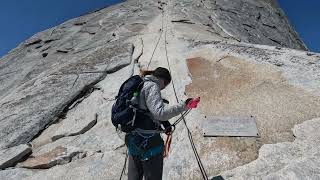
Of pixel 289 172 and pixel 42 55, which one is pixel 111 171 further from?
pixel 42 55

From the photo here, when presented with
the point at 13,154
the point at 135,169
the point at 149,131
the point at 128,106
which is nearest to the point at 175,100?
the point at 13,154

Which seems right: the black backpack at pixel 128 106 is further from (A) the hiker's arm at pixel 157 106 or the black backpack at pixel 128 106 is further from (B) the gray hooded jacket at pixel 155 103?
(A) the hiker's arm at pixel 157 106

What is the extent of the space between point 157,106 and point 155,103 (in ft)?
0.18

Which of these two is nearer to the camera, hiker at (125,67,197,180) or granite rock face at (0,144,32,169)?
hiker at (125,67,197,180)

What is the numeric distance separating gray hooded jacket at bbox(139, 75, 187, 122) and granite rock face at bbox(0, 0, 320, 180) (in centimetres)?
158

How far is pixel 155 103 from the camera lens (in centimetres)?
607

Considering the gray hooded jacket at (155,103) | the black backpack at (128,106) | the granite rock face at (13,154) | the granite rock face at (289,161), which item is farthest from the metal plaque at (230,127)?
the granite rock face at (13,154)

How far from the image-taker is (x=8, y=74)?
20.5 meters

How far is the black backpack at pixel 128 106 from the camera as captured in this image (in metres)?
6.27

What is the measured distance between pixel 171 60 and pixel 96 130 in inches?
190

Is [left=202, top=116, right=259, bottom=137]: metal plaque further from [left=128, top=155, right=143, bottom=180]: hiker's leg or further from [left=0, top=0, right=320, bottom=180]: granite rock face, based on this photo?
[left=128, top=155, right=143, bottom=180]: hiker's leg

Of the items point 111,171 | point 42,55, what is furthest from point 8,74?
point 111,171

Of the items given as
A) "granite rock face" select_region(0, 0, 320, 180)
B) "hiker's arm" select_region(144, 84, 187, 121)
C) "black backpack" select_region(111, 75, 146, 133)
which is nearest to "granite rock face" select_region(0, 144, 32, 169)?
"granite rock face" select_region(0, 0, 320, 180)

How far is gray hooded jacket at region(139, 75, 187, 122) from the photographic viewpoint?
Result: 6051 millimetres
